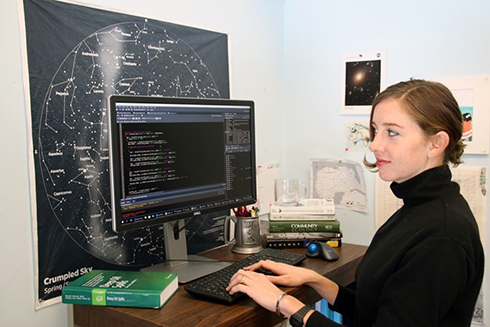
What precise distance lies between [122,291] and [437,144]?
0.91 m

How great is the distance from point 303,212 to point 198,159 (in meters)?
0.54

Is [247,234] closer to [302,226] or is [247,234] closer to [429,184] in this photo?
[302,226]

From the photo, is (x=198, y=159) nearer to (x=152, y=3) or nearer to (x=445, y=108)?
(x=152, y=3)

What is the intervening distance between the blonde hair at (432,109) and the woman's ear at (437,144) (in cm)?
1

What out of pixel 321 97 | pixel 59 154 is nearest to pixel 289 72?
pixel 321 97

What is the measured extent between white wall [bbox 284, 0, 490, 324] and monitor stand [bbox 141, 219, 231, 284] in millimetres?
1068

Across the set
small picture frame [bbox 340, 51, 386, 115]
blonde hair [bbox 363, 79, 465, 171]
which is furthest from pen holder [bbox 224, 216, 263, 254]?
small picture frame [bbox 340, 51, 386, 115]

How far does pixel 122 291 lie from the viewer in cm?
124

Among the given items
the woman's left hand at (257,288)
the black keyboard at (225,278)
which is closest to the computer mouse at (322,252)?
the black keyboard at (225,278)

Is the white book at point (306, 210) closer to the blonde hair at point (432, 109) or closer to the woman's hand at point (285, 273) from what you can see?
the woman's hand at point (285, 273)

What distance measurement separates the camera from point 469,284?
3.53 feet

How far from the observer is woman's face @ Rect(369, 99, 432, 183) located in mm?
1153

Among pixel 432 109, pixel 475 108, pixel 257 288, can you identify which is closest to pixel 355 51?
pixel 475 108

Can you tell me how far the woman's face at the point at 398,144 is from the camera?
3.78 ft
